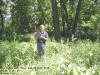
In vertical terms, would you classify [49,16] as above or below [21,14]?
below

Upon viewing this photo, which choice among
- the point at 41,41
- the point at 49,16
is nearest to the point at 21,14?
the point at 49,16

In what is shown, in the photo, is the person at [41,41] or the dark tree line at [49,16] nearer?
the person at [41,41]

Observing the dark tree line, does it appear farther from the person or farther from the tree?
the person

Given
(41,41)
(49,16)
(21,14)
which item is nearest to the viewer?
(41,41)

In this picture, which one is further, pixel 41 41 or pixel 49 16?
pixel 49 16

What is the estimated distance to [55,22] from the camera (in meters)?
9.84

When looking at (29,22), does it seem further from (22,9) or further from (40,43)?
(40,43)

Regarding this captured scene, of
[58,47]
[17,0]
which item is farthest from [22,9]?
[58,47]

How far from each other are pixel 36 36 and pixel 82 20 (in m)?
11.3

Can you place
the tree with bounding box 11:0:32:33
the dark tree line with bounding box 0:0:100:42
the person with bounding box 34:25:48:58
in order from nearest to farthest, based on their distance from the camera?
Answer: 1. the person with bounding box 34:25:48:58
2. the dark tree line with bounding box 0:0:100:42
3. the tree with bounding box 11:0:32:33

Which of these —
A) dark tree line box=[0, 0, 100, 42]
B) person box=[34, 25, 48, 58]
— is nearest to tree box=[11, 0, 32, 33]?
dark tree line box=[0, 0, 100, 42]

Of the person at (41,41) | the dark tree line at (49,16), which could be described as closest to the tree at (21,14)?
the dark tree line at (49,16)

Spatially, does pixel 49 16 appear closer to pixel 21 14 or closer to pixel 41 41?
pixel 21 14

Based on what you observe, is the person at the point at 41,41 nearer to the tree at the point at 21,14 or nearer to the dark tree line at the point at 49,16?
the dark tree line at the point at 49,16
